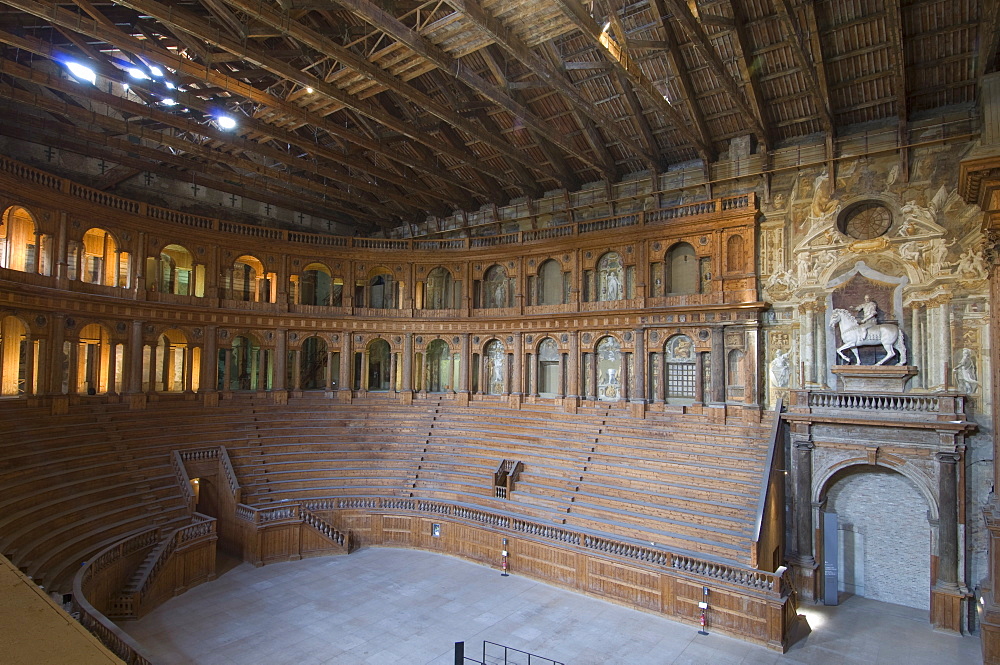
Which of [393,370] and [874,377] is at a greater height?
[874,377]

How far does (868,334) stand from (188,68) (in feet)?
75.6

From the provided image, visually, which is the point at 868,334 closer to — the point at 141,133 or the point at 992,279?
the point at 992,279

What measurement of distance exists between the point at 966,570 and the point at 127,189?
35286 millimetres

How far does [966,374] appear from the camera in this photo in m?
17.2

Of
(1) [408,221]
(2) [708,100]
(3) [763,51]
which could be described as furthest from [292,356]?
(3) [763,51]

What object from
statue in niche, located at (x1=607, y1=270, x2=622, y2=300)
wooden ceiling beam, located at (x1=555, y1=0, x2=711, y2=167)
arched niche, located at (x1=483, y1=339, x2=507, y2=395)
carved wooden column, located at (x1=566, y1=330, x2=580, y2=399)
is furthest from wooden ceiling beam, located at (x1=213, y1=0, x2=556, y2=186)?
arched niche, located at (x1=483, y1=339, x2=507, y2=395)

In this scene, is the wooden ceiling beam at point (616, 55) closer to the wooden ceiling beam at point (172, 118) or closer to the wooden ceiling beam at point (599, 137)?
the wooden ceiling beam at point (599, 137)

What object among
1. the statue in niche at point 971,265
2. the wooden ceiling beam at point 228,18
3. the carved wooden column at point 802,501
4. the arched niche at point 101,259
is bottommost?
the carved wooden column at point 802,501

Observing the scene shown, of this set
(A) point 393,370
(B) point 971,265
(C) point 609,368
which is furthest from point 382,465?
(B) point 971,265

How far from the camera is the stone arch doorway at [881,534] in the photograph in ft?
56.9

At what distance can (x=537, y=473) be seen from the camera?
2197 centimetres

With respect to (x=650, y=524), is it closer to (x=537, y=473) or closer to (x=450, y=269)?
(x=537, y=473)

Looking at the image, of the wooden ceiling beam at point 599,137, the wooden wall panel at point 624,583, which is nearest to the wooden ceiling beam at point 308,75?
the wooden ceiling beam at point 599,137

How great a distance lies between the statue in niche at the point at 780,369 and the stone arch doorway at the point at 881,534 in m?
3.82
